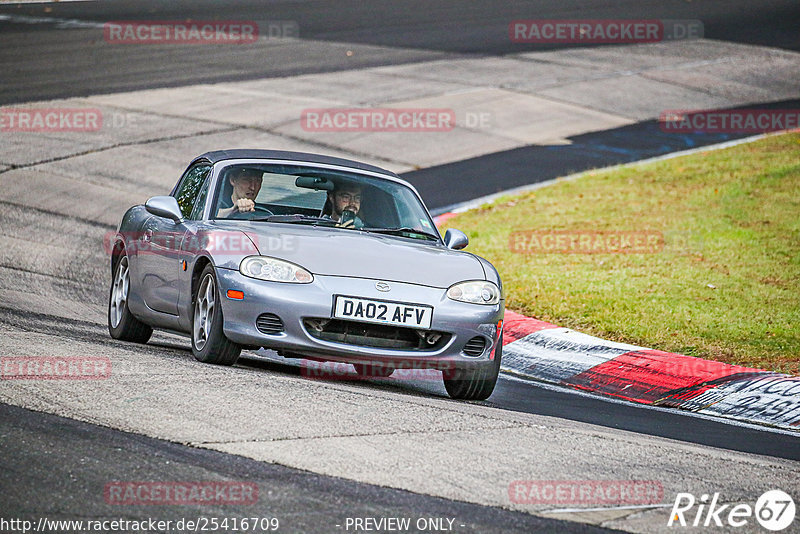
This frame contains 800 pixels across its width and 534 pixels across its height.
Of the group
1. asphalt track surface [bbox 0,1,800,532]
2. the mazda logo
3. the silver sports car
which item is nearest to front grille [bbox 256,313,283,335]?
the silver sports car

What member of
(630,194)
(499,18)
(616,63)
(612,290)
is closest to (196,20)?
(499,18)

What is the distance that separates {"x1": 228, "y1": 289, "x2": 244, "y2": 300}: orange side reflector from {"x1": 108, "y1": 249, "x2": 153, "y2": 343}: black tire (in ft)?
6.26

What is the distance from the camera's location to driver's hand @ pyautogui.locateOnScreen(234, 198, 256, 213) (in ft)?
27.3

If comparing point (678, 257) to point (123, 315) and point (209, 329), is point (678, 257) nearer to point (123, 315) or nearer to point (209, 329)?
point (123, 315)

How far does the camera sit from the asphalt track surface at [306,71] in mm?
4770

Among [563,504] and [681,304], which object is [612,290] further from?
[563,504]

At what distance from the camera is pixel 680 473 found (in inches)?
222

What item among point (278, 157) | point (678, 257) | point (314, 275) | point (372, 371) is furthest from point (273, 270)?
point (678, 257)

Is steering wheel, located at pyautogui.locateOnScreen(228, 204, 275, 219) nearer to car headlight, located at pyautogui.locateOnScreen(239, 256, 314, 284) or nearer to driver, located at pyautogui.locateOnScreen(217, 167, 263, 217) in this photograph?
driver, located at pyautogui.locateOnScreen(217, 167, 263, 217)

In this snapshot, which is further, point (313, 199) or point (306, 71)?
point (306, 71)

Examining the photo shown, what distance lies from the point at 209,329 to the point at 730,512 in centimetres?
362

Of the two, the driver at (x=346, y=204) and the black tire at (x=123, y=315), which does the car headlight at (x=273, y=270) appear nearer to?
the driver at (x=346, y=204)

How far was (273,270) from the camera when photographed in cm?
732

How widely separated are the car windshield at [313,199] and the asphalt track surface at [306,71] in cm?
105
